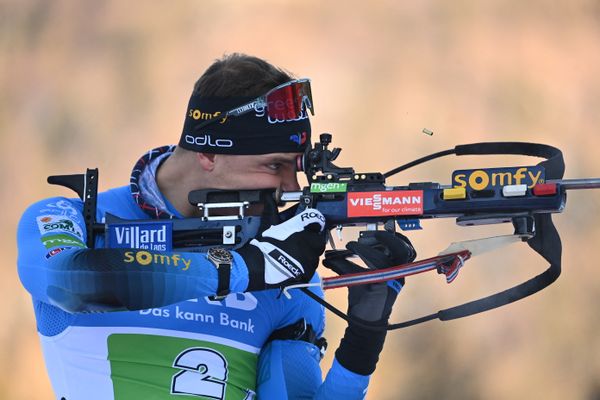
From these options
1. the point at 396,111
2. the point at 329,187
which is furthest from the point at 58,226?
the point at 396,111

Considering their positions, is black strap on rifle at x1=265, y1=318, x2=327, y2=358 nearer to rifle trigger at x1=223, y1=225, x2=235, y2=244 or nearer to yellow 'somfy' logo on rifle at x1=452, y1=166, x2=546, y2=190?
rifle trigger at x1=223, y1=225, x2=235, y2=244

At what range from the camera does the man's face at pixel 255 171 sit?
8.75 ft

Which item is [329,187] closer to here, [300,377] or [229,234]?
[229,234]

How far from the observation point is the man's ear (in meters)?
2.72

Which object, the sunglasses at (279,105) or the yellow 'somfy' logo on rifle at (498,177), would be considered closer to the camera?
the yellow 'somfy' logo on rifle at (498,177)

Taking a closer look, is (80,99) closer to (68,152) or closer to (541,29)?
(68,152)

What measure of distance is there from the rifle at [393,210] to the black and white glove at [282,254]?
0.10m

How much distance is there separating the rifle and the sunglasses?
143 mm

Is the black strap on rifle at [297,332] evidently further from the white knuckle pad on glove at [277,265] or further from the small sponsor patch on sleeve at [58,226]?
the small sponsor patch on sleeve at [58,226]

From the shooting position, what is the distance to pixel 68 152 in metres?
4.28

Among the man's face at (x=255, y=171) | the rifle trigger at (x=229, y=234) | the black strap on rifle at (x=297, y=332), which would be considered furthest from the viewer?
the black strap on rifle at (x=297, y=332)

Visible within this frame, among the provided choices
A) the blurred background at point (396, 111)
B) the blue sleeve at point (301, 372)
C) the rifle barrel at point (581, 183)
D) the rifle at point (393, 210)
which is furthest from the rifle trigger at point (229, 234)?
the blurred background at point (396, 111)

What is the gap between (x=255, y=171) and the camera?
2689 mm

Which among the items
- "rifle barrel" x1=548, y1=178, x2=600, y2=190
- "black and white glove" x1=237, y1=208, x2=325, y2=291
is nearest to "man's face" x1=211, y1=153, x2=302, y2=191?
"black and white glove" x1=237, y1=208, x2=325, y2=291
